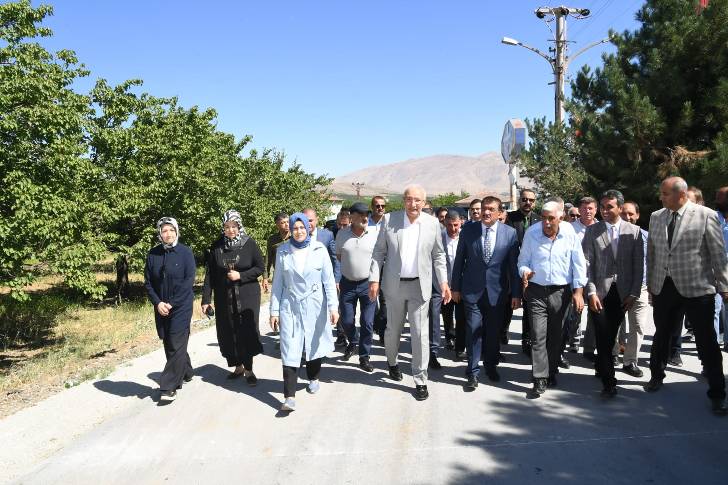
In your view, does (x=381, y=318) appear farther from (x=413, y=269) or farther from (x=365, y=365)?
(x=413, y=269)

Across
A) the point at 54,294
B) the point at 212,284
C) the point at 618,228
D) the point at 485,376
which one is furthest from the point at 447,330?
the point at 54,294


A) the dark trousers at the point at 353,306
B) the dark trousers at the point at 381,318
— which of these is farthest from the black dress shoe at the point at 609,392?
the dark trousers at the point at 381,318

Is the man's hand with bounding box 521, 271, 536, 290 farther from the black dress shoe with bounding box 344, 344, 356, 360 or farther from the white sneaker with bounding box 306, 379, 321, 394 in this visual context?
the black dress shoe with bounding box 344, 344, 356, 360

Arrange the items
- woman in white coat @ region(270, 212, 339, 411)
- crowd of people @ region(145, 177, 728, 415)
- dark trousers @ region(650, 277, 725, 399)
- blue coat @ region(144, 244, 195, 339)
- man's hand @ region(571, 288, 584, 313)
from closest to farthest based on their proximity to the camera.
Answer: dark trousers @ region(650, 277, 725, 399) < crowd of people @ region(145, 177, 728, 415) < man's hand @ region(571, 288, 584, 313) < woman in white coat @ region(270, 212, 339, 411) < blue coat @ region(144, 244, 195, 339)

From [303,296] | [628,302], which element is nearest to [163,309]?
[303,296]

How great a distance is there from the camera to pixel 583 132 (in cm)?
1344

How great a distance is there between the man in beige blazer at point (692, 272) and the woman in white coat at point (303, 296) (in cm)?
308

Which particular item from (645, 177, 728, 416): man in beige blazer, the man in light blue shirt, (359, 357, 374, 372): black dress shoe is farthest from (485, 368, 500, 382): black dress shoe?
(645, 177, 728, 416): man in beige blazer

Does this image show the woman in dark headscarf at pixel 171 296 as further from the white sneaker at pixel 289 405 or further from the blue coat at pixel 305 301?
Result: the white sneaker at pixel 289 405

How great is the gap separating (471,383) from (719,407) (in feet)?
6.89

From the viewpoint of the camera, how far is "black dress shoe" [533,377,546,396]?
500 cm

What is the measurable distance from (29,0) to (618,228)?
12.2 meters

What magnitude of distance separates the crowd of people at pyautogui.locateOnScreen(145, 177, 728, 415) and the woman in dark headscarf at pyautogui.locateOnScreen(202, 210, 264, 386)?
0.04 ft

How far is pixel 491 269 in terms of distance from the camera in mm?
5582
